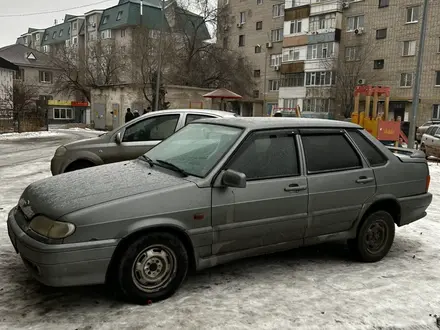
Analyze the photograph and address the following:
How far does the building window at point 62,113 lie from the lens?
5983cm

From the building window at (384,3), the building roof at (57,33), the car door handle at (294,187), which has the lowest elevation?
the car door handle at (294,187)

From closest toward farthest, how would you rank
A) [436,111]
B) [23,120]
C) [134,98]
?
[23,120] → [134,98] → [436,111]

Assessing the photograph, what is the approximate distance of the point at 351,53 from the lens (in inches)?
1612

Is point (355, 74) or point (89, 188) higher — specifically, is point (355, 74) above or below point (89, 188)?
above

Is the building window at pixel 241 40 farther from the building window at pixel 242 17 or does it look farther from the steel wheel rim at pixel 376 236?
the steel wheel rim at pixel 376 236

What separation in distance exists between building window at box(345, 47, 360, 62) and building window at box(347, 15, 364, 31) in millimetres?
1903

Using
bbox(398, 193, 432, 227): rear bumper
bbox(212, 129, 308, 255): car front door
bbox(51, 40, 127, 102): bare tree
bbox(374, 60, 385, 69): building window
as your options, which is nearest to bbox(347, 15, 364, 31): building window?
bbox(374, 60, 385, 69): building window

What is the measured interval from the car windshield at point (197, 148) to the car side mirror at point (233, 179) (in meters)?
0.22

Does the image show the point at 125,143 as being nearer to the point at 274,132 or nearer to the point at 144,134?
the point at 144,134

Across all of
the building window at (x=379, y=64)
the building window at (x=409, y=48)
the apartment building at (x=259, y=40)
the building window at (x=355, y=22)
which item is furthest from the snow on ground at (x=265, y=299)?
the apartment building at (x=259, y=40)

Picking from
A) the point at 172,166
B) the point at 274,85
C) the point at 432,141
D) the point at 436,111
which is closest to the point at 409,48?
the point at 436,111

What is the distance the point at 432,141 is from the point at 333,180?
50.1ft

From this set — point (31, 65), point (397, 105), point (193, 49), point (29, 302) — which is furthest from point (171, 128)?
point (31, 65)

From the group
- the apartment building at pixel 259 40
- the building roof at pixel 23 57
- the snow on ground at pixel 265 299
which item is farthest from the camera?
the building roof at pixel 23 57
